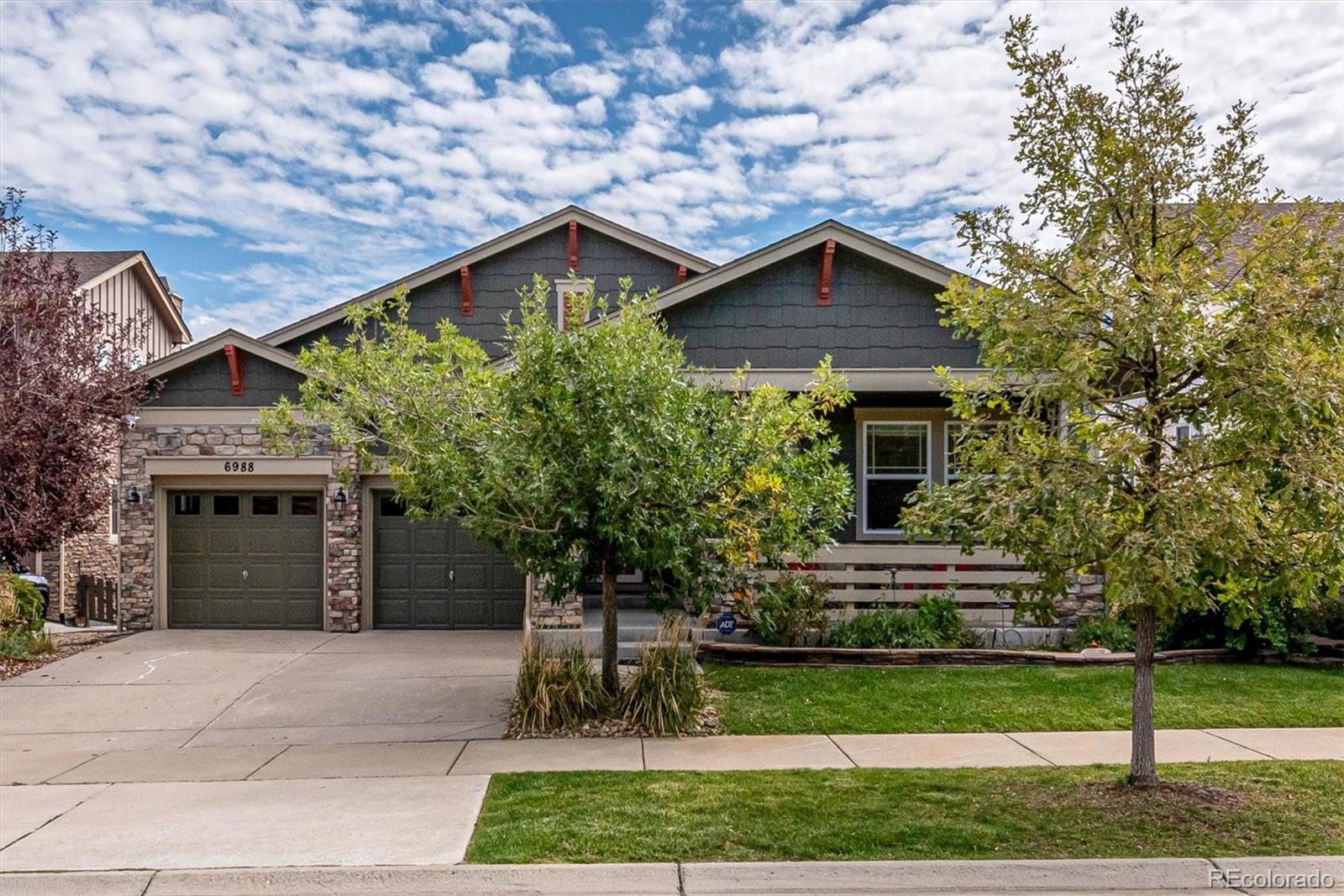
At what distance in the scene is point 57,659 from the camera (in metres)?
11.9

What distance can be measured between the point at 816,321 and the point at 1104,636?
5466mm

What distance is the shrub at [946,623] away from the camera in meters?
11.2

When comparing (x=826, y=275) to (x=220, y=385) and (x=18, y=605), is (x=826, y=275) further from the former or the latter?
(x=18, y=605)

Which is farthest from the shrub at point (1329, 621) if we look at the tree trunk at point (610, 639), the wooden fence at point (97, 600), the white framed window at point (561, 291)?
the wooden fence at point (97, 600)

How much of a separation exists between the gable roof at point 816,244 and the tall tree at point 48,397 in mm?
7861

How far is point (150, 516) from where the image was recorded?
14.3 metres

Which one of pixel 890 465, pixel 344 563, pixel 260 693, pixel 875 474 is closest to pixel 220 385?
pixel 344 563

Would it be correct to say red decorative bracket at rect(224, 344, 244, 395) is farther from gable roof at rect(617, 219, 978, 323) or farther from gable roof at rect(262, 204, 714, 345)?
gable roof at rect(617, 219, 978, 323)

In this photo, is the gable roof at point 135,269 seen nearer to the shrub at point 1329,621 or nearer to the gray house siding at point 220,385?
the gray house siding at point 220,385

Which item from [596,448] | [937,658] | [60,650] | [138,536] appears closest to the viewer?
[596,448]

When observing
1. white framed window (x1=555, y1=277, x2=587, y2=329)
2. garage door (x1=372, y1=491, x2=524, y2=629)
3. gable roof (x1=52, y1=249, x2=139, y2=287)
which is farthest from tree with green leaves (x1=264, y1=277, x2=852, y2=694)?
gable roof (x1=52, y1=249, x2=139, y2=287)

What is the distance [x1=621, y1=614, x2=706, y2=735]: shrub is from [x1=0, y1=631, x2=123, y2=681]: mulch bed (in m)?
7.86

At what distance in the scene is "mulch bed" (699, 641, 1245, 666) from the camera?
10570 millimetres

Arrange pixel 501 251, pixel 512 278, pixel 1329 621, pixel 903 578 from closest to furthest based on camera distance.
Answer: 1. pixel 1329 621
2. pixel 903 578
3. pixel 501 251
4. pixel 512 278
